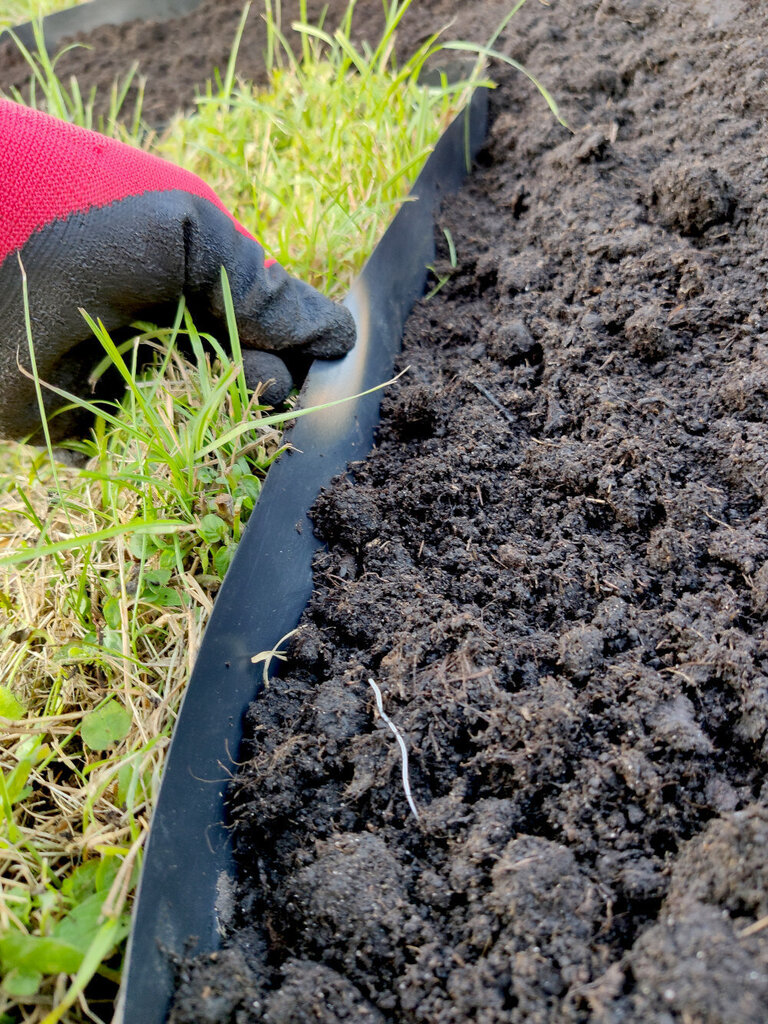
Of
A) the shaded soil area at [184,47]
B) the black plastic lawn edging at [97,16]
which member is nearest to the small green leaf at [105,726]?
the shaded soil area at [184,47]

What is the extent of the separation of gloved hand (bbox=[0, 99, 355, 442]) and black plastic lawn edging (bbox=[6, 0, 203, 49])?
8.36ft

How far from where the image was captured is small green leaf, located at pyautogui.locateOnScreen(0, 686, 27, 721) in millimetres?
1134

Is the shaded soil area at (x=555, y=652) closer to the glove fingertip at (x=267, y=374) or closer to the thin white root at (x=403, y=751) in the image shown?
the thin white root at (x=403, y=751)

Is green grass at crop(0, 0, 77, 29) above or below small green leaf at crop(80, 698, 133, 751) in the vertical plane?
above

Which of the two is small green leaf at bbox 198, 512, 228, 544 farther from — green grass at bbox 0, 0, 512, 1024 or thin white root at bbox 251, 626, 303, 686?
thin white root at bbox 251, 626, 303, 686

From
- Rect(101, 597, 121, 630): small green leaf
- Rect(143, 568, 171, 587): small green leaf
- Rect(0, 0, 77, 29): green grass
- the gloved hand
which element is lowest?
Rect(101, 597, 121, 630): small green leaf

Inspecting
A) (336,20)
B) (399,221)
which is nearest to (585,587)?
(399,221)

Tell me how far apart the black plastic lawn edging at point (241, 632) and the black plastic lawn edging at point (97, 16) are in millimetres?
2384

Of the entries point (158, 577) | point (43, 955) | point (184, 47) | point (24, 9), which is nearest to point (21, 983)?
point (43, 955)

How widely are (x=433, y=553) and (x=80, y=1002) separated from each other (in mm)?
792

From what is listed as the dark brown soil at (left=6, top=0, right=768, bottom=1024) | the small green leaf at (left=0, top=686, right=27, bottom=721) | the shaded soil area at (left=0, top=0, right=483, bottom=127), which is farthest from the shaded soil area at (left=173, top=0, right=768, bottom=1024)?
the shaded soil area at (left=0, top=0, right=483, bottom=127)

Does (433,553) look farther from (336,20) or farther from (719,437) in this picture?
(336,20)

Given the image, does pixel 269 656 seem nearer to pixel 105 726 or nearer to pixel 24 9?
pixel 105 726

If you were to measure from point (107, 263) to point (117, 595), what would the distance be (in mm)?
617
